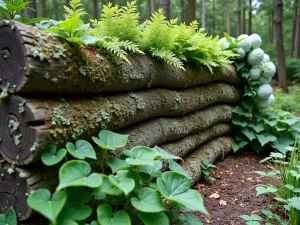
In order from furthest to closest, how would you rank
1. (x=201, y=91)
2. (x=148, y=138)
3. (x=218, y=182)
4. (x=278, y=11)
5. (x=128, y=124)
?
(x=278, y=11) < (x=201, y=91) < (x=218, y=182) < (x=148, y=138) < (x=128, y=124)

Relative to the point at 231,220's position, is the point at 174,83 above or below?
above

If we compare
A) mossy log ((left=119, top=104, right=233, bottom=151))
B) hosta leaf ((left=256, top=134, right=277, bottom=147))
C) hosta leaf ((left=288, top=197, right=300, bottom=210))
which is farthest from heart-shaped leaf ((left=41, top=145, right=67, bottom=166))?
hosta leaf ((left=256, top=134, right=277, bottom=147))

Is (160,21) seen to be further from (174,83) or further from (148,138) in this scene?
(148,138)

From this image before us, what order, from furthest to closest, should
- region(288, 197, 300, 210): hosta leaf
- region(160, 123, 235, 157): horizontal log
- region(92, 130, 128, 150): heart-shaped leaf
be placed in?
region(160, 123, 235, 157): horizontal log
region(288, 197, 300, 210): hosta leaf
region(92, 130, 128, 150): heart-shaped leaf

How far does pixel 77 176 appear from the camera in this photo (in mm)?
1446

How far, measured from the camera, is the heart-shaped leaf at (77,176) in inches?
54.6

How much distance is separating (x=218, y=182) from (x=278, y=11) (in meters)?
8.23

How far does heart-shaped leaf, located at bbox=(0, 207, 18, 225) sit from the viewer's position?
5.10ft

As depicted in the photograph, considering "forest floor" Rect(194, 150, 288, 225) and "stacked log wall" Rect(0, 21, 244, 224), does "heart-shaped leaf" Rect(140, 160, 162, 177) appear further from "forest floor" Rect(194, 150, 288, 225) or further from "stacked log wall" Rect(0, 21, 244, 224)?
"forest floor" Rect(194, 150, 288, 225)

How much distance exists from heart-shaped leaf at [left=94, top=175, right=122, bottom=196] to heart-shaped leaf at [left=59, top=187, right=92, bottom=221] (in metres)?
0.08

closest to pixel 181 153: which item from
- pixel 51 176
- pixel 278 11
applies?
pixel 51 176

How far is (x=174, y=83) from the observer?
305 cm

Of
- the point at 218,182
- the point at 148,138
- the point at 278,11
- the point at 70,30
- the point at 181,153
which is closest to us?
the point at 70,30

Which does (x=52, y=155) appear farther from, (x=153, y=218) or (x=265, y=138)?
(x=265, y=138)
